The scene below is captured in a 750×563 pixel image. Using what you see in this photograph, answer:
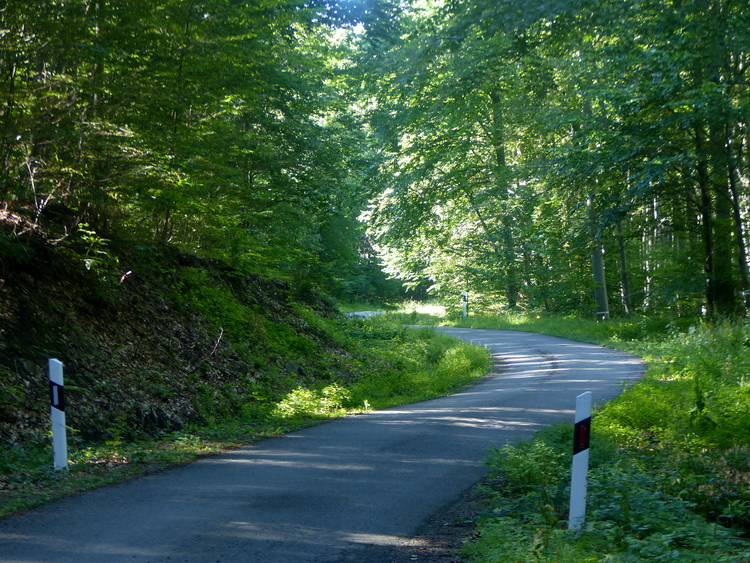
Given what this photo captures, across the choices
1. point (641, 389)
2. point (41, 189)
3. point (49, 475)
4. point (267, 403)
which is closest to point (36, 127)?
point (41, 189)

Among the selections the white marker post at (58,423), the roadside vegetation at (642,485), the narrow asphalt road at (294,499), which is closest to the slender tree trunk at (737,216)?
the roadside vegetation at (642,485)

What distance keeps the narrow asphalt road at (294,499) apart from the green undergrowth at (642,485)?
2.30ft

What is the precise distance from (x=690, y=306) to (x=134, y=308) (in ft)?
72.7

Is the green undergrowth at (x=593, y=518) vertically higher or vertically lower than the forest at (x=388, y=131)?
lower

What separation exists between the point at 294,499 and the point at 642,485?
3.19m

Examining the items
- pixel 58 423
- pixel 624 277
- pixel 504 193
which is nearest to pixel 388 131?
pixel 504 193

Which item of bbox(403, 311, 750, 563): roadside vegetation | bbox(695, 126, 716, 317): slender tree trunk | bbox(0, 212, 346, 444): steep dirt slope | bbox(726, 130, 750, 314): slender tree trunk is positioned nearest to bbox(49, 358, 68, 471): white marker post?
bbox(0, 212, 346, 444): steep dirt slope

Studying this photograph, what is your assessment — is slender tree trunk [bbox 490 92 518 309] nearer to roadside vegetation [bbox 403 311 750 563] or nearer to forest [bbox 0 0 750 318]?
forest [bbox 0 0 750 318]

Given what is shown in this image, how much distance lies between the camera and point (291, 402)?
38.5ft

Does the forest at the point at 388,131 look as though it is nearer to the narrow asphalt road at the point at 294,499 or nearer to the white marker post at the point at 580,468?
the narrow asphalt road at the point at 294,499

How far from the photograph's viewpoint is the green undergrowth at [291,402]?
6.69m

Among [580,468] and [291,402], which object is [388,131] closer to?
[291,402]

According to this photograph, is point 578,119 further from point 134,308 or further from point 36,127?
point 36,127

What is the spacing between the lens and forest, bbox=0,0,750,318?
937 cm
